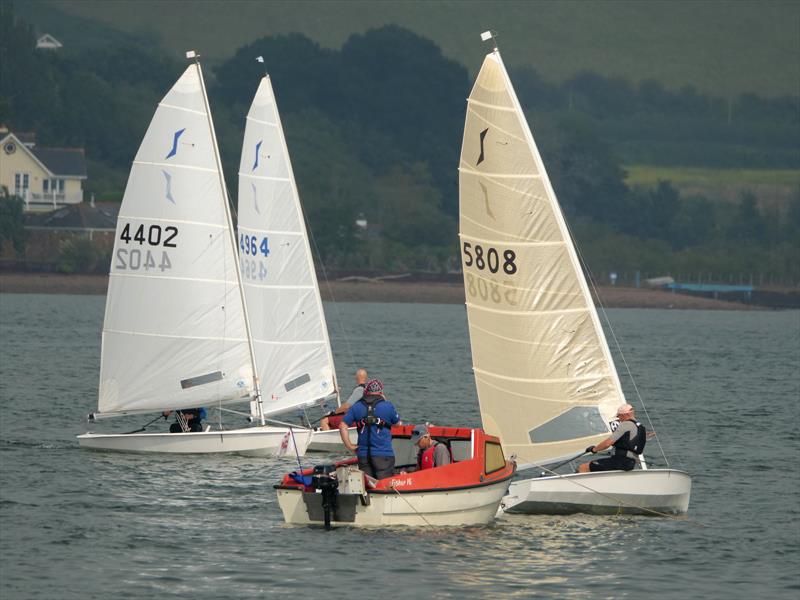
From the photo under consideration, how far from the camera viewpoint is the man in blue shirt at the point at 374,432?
25.5 metres

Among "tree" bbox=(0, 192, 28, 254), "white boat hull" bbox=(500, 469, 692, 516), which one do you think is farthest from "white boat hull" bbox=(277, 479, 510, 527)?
"tree" bbox=(0, 192, 28, 254)

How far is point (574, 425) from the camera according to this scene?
27.7 meters

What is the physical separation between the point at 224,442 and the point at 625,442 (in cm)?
1055

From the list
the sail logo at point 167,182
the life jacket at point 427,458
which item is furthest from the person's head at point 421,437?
the sail logo at point 167,182

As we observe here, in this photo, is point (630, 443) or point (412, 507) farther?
point (630, 443)

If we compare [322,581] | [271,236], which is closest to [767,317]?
[271,236]

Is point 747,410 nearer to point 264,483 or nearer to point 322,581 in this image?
point 264,483

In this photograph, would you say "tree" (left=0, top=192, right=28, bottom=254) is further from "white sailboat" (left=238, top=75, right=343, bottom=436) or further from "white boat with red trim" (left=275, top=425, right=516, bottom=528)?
"white boat with red trim" (left=275, top=425, right=516, bottom=528)

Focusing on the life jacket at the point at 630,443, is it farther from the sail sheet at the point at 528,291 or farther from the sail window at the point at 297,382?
the sail window at the point at 297,382

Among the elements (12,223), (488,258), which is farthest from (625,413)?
(12,223)

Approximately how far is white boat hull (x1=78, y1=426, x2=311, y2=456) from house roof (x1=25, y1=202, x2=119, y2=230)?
381ft

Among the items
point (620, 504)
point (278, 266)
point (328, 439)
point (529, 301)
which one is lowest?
point (620, 504)

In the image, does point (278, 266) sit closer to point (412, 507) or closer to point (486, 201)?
point (486, 201)

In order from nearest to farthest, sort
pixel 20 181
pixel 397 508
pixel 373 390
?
pixel 397 508, pixel 373 390, pixel 20 181
